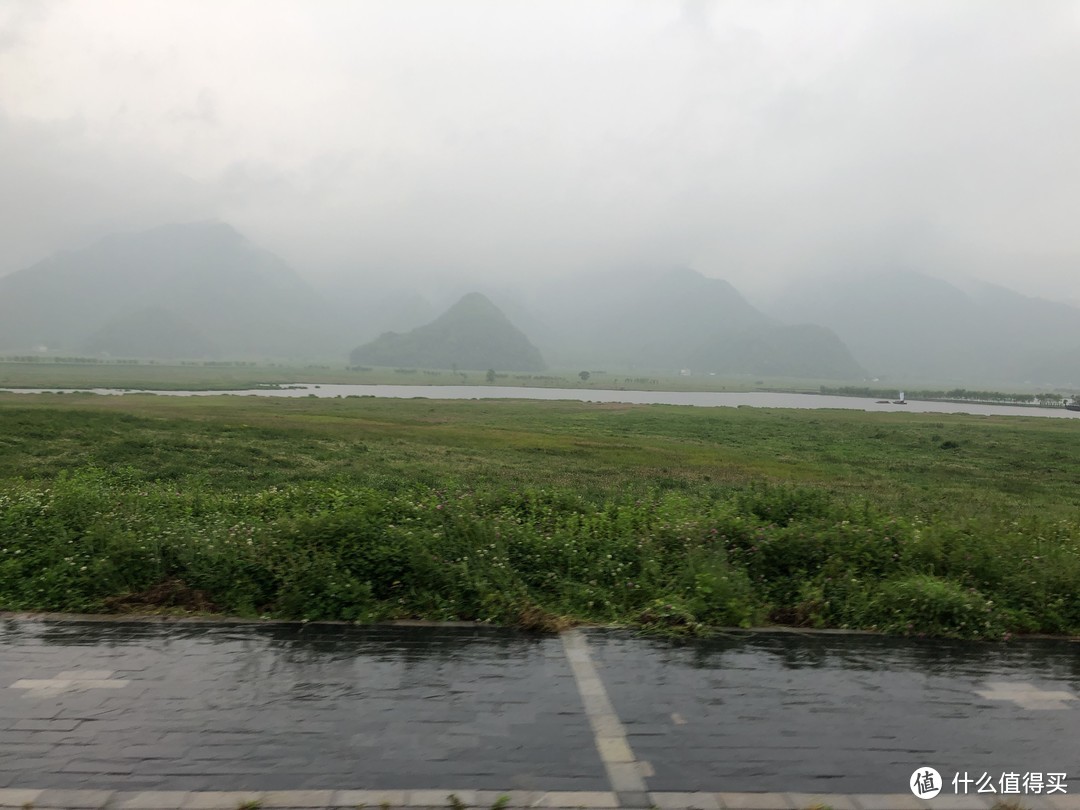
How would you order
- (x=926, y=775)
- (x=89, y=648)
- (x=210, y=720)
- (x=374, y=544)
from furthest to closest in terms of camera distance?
(x=374, y=544) → (x=89, y=648) → (x=210, y=720) → (x=926, y=775)

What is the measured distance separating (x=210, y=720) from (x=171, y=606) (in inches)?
110

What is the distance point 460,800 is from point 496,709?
1.22 m

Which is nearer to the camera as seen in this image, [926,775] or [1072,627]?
[926,775]

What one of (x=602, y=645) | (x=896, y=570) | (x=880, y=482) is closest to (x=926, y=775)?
(x=602, y=645)

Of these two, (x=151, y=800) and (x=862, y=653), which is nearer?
(x=151, y=800)

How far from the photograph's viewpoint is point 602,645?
7.16 meters

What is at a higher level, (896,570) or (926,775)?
(896,570)

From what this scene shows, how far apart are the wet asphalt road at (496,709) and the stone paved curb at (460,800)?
3.7 inches

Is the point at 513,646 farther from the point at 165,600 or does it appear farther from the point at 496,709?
the point at 165,600

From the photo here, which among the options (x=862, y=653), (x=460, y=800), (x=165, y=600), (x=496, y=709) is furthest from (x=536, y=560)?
(x=165, y=600)

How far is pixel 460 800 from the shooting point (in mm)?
4582

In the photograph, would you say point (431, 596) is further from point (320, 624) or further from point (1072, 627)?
point (1072, 627)

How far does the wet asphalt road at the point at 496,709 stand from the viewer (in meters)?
4.96

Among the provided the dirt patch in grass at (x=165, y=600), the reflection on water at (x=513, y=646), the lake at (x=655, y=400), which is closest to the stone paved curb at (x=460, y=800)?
the reflection on water at (x=513, y=646)
